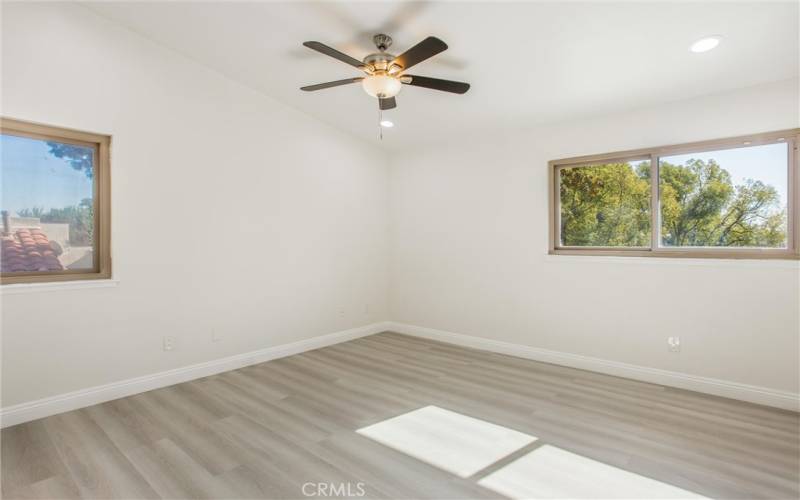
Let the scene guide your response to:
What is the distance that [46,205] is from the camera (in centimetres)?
317

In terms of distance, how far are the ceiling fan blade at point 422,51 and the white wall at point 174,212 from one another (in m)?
2.26

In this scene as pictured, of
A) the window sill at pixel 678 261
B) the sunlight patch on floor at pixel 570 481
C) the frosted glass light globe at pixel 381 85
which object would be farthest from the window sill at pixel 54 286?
the window sill at pixel 678 261

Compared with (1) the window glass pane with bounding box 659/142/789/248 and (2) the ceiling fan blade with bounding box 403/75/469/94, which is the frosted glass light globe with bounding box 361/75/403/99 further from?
(1) the window glass pane with bounding box 659/142/789/248

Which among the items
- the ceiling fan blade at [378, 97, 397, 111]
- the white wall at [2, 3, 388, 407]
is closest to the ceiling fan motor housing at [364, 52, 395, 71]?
the ceiling fan blade at [378, 97, 397, 111]

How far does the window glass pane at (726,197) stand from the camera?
3217 millimetres

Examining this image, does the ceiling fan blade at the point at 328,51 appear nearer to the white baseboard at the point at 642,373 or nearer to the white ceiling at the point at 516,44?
the white ceiling at the point at 516,44

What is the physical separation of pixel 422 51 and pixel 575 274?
9.06 ft

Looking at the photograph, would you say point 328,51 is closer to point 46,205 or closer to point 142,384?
point 46,205

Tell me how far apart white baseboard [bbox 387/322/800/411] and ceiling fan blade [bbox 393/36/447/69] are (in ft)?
10.6

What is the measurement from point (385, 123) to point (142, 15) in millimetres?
2489

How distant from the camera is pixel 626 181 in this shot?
154 inches

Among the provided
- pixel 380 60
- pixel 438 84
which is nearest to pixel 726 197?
Result: pixel 438 84

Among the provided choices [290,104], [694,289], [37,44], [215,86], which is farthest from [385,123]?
[694,289]

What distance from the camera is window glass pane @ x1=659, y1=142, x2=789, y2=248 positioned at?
322cm
